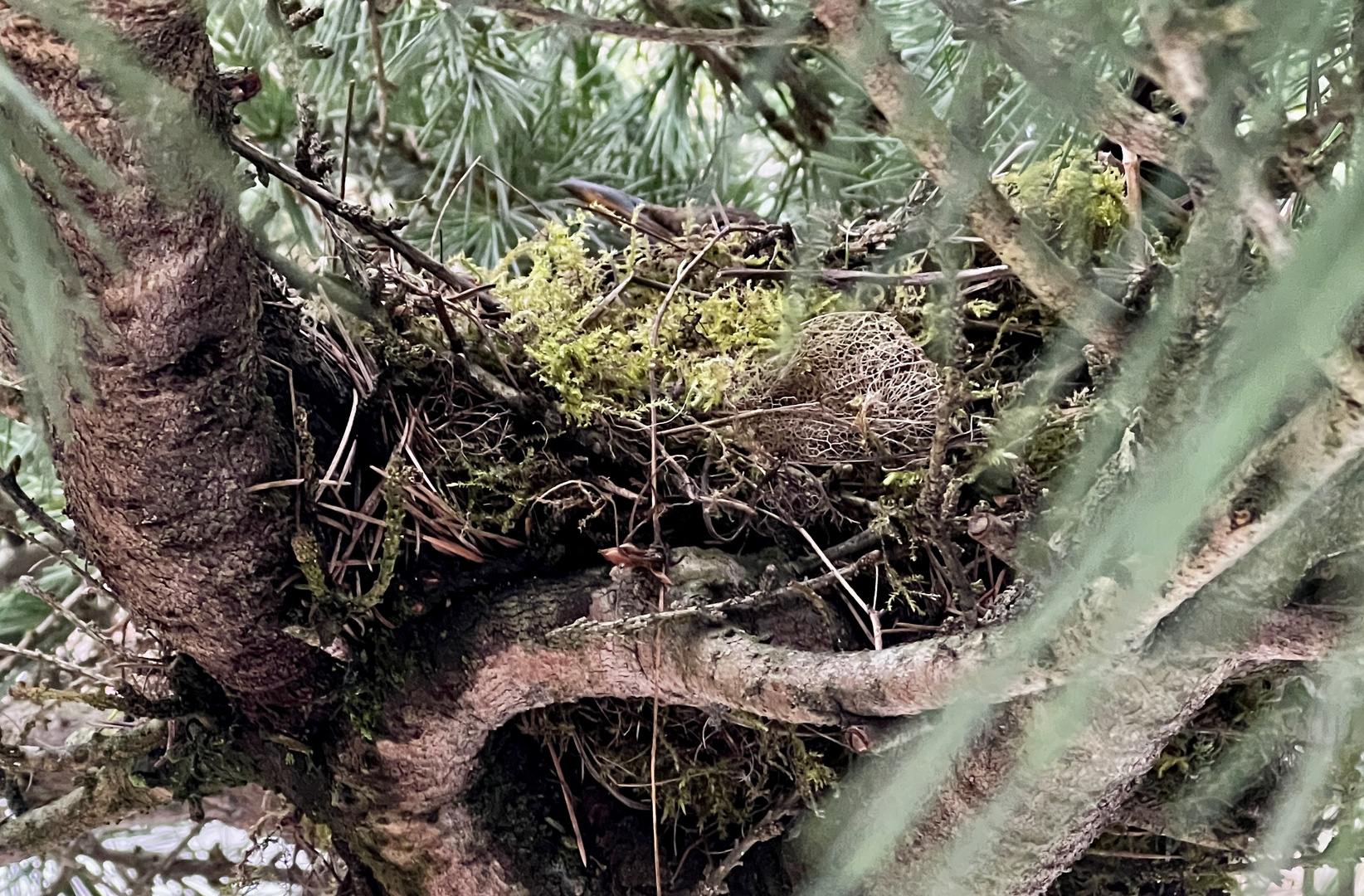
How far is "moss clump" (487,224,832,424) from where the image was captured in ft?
2.61

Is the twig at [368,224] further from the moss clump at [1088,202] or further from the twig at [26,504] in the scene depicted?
the moss clump at [1088,202]

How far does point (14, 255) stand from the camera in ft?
0.89

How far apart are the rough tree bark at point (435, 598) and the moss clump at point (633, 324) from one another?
17 cm

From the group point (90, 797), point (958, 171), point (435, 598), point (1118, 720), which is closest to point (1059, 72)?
point (958, 171)

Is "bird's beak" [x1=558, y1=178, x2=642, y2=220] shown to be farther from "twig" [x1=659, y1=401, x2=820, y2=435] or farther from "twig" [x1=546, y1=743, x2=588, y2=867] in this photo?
"twig" [x1=546, y1=743, x2=588, y2=867]

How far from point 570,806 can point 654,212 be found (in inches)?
24.5

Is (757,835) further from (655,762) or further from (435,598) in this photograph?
(435,598)

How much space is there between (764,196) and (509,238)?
353 mm

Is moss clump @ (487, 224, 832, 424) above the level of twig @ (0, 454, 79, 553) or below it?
above

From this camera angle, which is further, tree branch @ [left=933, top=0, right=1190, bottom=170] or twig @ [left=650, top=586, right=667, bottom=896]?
twig @ [left=650, top=586, right=667, bottom=896]

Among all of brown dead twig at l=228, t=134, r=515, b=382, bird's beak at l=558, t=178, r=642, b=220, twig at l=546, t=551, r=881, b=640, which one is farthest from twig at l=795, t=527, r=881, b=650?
bird's beak at l=558, t=178, r=642, b=220

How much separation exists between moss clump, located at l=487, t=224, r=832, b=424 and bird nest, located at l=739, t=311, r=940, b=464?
0.09 ft

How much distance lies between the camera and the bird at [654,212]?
1045mm

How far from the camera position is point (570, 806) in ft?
2.78
